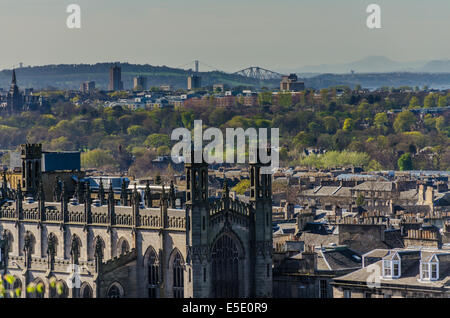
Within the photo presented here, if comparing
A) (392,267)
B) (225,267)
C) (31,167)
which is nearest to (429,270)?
(392,267)

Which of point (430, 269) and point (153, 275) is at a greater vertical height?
point (430, 269)

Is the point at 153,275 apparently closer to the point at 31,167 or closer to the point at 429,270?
the point at 429,270

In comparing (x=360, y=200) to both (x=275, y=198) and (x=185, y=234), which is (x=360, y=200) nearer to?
(x=275, y=198)

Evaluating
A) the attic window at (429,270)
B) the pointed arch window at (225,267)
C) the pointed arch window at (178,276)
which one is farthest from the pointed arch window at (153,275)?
the attic window at (429,270)
